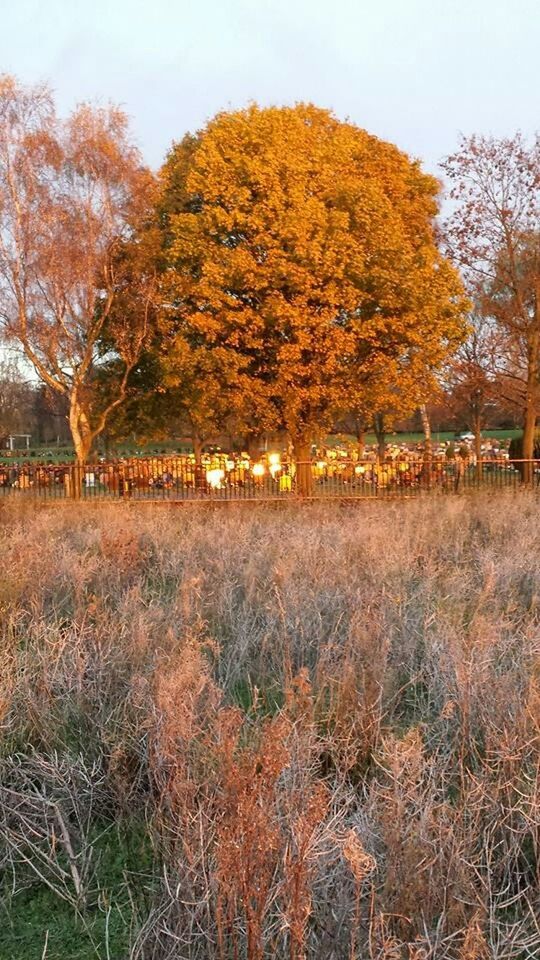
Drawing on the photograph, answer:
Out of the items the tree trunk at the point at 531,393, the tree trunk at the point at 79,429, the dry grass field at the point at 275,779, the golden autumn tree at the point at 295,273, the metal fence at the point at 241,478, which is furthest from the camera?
the tree trunk at the point at 79,429

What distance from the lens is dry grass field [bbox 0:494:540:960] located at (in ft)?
7.79

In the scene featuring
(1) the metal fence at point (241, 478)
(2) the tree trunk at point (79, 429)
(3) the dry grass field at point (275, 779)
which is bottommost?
(3) the dry grass field at point (275, 779)

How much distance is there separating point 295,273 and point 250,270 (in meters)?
1.19

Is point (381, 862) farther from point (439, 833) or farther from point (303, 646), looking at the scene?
point (303, 646)

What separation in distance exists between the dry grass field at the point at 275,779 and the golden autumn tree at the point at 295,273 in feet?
50.2

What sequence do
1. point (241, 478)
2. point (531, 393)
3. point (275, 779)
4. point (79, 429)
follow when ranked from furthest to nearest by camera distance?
1. point (79, 429)
2. point (531, 393)
3. point (241, 478)
4. point (275, 779)

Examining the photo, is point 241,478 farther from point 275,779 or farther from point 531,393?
point 275,779

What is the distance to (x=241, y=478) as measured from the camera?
19266 millimetres

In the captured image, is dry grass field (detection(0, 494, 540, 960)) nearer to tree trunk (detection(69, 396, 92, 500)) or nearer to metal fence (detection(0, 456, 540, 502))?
metal fence (detection(0, 456, 540, 502))

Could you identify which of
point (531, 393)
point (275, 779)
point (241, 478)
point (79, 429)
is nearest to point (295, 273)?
point (241, 478)

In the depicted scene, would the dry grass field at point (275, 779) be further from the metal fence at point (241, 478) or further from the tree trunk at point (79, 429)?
the tree trunk at point (79, 429)

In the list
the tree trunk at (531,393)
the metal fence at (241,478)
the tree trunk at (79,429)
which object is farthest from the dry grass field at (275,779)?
the tree trunk at (531,393)

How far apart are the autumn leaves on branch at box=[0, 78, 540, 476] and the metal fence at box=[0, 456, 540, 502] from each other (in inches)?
119

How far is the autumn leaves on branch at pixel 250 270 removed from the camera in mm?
21469
